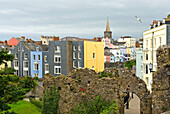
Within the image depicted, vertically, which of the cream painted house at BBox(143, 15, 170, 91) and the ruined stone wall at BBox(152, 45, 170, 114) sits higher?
the cream painted house at BBox(143, 15, 170, 91)

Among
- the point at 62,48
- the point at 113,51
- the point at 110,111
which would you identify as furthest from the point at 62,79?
the point at 113,51

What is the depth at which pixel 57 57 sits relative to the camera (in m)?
53.3

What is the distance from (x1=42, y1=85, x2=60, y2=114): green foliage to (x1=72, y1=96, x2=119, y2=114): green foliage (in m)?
1.85

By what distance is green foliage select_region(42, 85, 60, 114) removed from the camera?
17.9m

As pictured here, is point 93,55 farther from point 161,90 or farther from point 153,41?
point 161,90

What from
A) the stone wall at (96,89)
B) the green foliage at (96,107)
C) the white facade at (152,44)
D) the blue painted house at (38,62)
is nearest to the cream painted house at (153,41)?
the white facade at (152,44)

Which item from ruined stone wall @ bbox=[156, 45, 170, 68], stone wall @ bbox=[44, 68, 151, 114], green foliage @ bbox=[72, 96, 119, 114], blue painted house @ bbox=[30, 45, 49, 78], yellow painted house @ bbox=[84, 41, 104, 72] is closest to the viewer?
green foliage @ bbox=[72, 96, 119, 114]

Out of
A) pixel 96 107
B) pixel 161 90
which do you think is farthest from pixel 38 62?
pixel 161 90

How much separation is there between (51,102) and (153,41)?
25947 mm

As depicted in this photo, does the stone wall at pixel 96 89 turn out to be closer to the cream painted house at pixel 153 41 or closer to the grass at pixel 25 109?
the grass at pixel 25 109

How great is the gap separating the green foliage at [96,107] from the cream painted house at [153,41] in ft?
62.6

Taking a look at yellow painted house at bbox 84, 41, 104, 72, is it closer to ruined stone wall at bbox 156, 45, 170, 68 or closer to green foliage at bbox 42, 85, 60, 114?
green foliage at bbox 42, 85, 60, 114

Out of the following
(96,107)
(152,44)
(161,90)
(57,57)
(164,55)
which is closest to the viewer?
(161,90)

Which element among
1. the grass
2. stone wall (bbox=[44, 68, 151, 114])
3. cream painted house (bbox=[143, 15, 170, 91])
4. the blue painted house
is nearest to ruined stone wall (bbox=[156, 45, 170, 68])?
stone wall (bbox=[44, 68, 151, 114])
